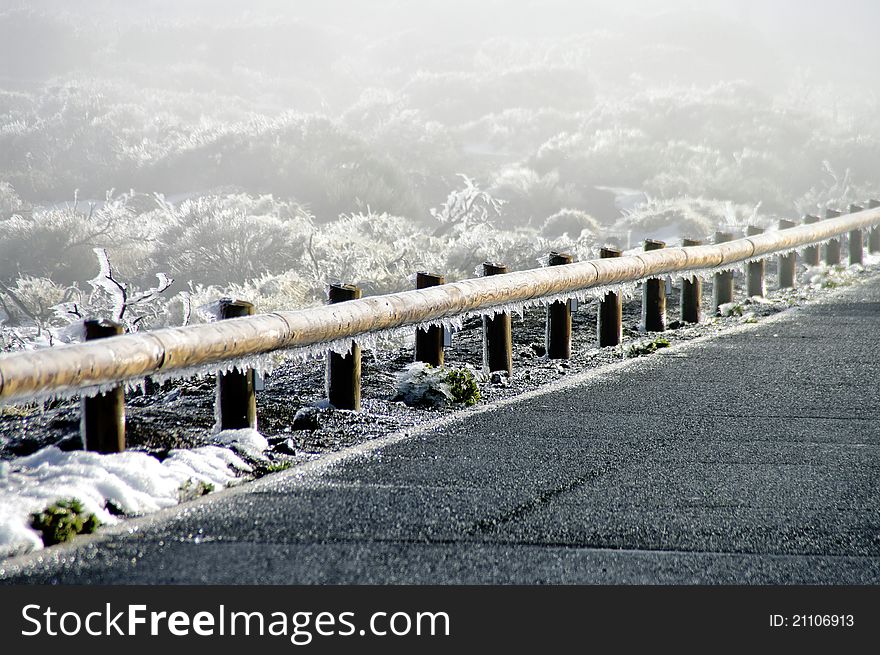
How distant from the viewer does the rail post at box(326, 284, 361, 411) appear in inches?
247

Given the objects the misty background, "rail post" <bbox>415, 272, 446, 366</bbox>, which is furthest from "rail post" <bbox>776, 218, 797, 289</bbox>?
"rail post" <bbox>415, 272, 446, 366</bbox>

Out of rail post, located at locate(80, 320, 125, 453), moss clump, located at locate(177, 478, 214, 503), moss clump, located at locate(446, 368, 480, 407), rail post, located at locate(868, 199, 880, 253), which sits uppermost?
rail post, located at locate(80, 320, 125, 453)

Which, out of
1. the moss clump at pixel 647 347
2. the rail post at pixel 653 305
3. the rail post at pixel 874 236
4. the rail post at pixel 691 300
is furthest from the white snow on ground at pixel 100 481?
the rail post at pixel 874 236

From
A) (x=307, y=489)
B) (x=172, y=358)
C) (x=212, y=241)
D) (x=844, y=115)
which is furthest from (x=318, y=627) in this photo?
(x=844, y=115)

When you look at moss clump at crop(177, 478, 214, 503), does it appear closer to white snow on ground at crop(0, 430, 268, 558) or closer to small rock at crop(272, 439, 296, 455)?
white snow on ground at crop(0, 430, 268, 558)

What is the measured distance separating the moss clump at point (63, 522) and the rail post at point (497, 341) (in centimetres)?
396

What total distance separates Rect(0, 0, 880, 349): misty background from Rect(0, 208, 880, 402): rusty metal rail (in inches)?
167

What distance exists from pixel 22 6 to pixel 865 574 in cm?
8901

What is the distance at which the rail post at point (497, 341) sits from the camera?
7.61 meters

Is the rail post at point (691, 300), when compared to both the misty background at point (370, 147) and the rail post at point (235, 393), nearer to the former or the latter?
the misty background at point (370, 147)

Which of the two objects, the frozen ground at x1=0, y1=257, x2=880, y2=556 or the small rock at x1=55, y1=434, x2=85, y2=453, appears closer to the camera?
the frozen ground at x1=0, y1=257, x2=880, y2=556

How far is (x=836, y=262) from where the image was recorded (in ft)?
53.4

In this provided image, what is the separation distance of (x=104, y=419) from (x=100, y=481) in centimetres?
37

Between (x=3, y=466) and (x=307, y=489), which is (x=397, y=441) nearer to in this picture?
(x=307, y=489)
